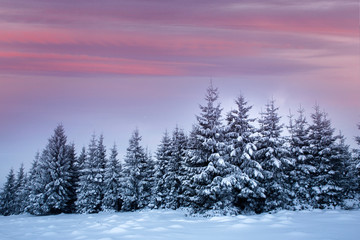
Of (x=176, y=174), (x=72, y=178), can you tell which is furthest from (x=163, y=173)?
(x=72, y=178)

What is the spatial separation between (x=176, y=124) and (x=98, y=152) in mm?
12842

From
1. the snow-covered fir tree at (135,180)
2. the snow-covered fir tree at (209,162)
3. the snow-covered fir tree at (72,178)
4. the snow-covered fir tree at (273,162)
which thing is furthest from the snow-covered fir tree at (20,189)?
the snow-covered fir tree at (273,162)

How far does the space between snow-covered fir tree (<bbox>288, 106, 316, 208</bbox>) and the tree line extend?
0.09 meters

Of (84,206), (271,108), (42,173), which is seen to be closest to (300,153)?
(271,108)

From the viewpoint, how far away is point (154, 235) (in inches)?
447

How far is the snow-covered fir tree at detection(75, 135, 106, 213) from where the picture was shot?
118ft

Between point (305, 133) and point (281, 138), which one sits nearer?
point (281, 138)

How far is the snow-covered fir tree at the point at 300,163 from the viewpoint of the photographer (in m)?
26.0

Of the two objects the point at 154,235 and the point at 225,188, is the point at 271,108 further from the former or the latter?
the point at 154,235

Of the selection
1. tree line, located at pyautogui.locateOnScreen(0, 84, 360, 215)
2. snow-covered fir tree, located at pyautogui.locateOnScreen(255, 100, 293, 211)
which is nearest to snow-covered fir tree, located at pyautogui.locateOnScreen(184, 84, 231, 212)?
tree line, located at pyautogui.locateOnScreen(0, 84, 360, 215)

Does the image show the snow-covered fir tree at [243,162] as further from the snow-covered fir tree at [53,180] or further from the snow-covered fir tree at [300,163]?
the snow-covered fir tree at [53,180]

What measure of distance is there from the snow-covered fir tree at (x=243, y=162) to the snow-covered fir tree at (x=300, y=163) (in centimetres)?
442

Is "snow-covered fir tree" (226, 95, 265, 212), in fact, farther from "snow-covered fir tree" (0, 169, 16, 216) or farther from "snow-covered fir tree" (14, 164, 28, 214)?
"snow-covered fir tree" (0, 169, 16, 216)

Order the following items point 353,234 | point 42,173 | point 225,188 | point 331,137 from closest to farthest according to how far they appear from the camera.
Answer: point 353,234 → point 225,188 → point 331,137 → point 42,173
